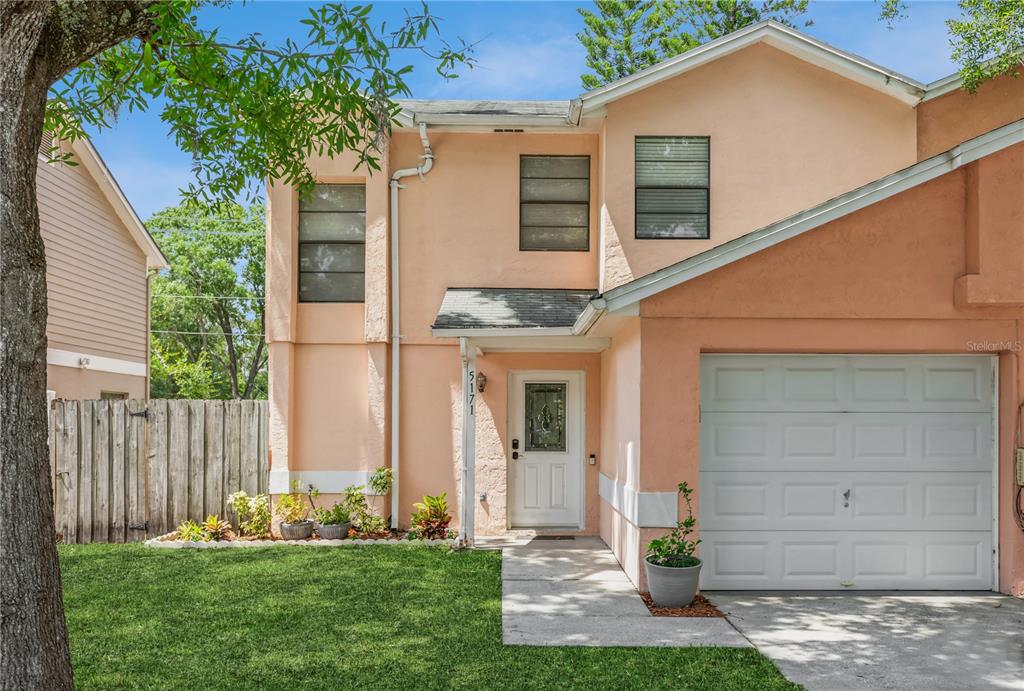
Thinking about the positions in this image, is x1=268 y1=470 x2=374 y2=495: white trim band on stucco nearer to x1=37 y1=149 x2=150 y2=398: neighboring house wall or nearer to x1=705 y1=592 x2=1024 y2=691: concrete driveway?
x1=705 y1=592 x2=1024 y2=691: concrete driveway

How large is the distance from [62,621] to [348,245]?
738 cm

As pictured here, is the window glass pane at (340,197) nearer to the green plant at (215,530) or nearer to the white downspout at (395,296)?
the white downspout at (395,296)

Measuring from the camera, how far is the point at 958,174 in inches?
287

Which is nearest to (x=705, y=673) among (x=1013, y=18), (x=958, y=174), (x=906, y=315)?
(x=906, y=315)

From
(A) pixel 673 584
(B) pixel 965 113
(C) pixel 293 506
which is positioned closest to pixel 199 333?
(C) pixel 293 506

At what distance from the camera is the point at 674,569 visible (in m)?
6.85

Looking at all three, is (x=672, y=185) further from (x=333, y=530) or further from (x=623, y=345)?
(x=333, y=530)

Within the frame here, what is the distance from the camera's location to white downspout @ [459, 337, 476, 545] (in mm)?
9625

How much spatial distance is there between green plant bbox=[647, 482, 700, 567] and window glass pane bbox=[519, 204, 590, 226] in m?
5.03

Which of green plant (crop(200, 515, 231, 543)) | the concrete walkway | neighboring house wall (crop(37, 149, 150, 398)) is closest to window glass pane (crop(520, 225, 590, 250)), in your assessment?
the concrete walkway

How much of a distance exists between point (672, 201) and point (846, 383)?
151 inches

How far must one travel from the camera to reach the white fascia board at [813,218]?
23.1 ft

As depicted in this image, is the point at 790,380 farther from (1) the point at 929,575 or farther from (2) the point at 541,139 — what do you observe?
(2) the point at 541,139

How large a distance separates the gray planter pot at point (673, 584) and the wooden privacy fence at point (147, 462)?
6248mm
